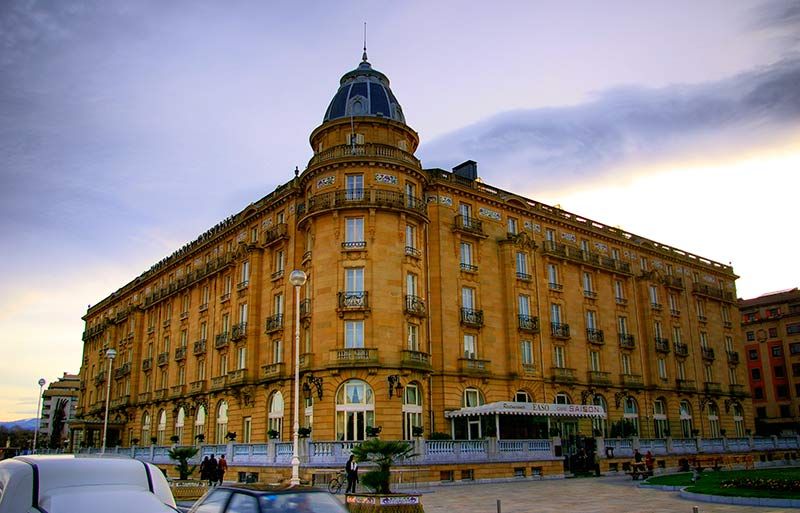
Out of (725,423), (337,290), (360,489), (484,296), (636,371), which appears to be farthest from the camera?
(725,423)

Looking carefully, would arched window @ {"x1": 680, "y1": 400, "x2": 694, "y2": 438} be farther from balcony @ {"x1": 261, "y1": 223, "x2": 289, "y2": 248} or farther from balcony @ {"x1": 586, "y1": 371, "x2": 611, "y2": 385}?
balcony @ {"x1": 261, "y1": 223, "x2": 289, "y2": 248}

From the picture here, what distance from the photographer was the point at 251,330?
4541 centimetres

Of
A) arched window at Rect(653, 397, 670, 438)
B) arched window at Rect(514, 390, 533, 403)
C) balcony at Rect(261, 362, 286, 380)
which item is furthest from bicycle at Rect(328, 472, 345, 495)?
arched window at Rect(653, 397, 670, 438)

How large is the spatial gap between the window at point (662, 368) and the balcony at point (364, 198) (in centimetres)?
2728

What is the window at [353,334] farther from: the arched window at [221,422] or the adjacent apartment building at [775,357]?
the adjacent apartment building at [775,357]

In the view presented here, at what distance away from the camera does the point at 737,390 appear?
63219 mm

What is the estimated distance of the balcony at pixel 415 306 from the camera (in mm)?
38625

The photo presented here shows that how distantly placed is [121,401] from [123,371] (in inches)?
129

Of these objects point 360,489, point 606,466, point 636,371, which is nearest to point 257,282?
point 360,489

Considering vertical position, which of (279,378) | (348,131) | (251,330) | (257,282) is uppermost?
(348,131)

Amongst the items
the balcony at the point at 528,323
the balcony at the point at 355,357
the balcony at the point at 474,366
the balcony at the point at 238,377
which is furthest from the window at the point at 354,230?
the balcony at the point at 528,323

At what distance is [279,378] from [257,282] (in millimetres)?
8174

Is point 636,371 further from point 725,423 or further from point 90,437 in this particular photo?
point 90,437

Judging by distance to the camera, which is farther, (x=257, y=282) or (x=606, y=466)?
(x=257, y=282)
